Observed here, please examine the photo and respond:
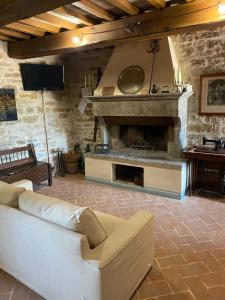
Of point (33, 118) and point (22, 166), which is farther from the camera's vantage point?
point (33, 118)

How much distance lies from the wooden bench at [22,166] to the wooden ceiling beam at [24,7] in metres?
2.40

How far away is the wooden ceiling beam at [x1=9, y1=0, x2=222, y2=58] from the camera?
99.4 inches

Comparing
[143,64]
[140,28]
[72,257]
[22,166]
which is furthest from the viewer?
[22,166]

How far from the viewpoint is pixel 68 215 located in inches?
65.3

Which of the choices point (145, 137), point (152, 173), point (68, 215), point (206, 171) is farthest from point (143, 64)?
point (68, 215)

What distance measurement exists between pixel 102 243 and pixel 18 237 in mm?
711

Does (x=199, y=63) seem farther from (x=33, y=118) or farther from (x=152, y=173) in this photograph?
(x=33, y=118)

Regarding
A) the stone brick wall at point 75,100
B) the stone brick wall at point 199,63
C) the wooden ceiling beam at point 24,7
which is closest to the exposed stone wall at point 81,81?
the stone brick wall at point 75,100

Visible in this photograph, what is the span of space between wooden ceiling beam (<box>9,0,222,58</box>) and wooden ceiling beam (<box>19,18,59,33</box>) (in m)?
0.10

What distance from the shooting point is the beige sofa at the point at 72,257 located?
1.55m

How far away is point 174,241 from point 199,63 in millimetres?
2785

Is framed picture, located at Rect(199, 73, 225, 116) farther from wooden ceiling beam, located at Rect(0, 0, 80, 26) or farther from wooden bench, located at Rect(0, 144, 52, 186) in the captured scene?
wooden bench, located at Rect(0, 144, 52, 186)

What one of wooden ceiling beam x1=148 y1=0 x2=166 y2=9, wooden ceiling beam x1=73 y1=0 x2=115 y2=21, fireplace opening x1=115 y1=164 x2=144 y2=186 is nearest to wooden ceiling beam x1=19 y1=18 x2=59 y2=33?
wooden ceiling beam x1=73 y1=0 x2=115 y2=21

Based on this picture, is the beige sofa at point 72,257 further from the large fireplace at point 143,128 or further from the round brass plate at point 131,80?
the round brass plate at point 131,80
